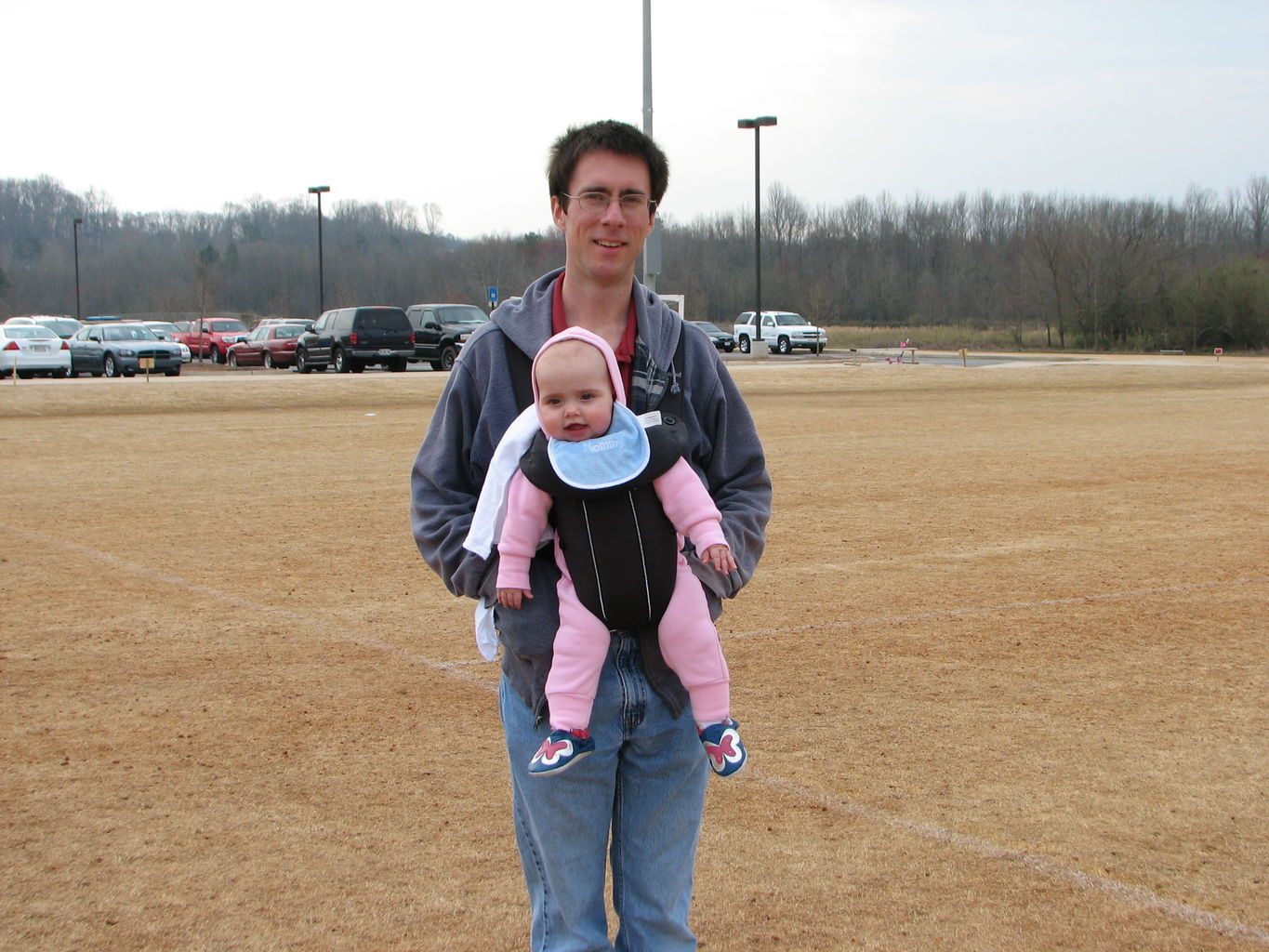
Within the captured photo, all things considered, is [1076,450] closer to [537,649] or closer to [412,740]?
[412,740]

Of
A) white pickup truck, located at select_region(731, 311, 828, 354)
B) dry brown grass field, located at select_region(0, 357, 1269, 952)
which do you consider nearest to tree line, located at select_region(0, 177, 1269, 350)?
white pickup truck, located at select_region(731, 311, 828, 354)

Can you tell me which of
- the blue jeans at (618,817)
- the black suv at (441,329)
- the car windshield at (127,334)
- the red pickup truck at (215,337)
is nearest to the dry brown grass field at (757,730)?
the blue jeans at (618,817)

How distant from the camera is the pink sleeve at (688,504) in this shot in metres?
2.57

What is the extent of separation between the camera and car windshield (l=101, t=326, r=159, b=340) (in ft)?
123

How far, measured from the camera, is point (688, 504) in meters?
2.58

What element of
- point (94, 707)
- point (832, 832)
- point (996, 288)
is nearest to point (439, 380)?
point (94, 707)

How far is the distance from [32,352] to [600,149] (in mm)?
33447

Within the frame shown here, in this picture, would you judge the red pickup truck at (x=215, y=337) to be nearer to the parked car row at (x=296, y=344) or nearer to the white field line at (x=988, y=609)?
the parked car row at (x=296, y=344)

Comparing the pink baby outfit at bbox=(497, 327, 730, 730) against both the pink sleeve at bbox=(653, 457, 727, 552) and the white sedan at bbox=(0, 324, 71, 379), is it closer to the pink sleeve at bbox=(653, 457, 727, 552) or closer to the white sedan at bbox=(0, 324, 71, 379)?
the pink sleeve at bbox=(653, 457, 727, 552)

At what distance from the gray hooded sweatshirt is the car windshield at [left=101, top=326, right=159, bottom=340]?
124 feet

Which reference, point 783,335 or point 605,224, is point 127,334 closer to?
point 783,335

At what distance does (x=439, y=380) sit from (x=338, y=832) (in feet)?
80.3

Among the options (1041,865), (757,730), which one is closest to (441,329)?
(757,730)

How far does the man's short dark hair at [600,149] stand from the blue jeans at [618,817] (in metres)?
0.98
